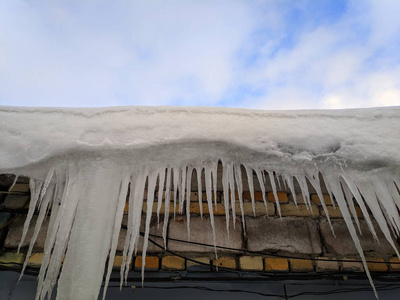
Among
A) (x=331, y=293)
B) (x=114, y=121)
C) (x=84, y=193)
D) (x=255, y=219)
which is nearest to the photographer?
(x=84, y=193)

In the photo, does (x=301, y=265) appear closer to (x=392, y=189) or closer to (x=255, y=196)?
(x=255, y=196)

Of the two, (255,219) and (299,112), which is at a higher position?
(299,112)

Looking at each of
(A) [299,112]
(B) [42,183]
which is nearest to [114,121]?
(B) [42,183]

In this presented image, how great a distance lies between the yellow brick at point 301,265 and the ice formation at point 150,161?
0.68 metres

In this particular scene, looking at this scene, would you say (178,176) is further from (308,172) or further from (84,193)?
(308,172)

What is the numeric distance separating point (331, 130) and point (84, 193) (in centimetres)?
114

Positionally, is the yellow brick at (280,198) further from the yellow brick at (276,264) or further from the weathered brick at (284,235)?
the yellow brick at (276,264)

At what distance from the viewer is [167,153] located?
1092 mm

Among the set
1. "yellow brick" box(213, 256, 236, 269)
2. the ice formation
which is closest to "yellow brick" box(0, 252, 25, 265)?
the ice formation

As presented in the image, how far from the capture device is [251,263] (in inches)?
65.8

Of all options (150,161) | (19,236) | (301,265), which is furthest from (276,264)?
(19,236)

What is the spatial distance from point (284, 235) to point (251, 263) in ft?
0.99

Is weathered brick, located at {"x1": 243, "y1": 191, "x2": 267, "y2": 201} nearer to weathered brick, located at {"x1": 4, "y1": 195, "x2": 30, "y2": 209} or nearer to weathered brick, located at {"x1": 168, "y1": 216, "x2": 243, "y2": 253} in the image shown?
weathered brick, located at {"x1": 168, "y1": 216, "x2": 243, "y2": 253}

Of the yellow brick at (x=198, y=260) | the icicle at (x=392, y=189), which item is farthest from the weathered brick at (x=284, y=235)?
the icicle at (x=392, y=189)
